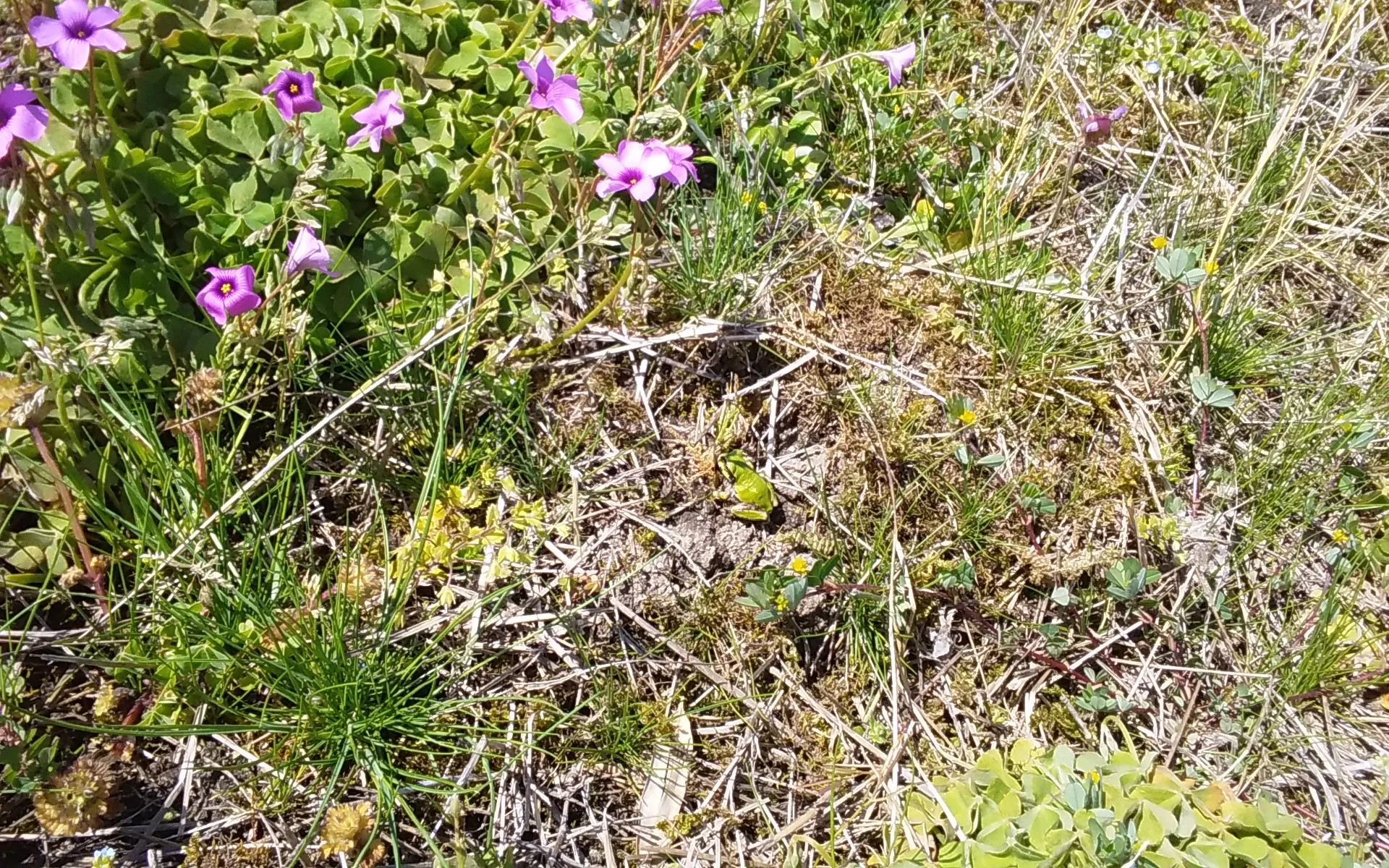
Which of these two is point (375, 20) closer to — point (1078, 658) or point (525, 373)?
point (525, 373)

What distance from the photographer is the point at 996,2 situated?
340cm

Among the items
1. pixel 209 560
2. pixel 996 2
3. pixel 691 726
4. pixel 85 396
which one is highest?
pixel 996 2

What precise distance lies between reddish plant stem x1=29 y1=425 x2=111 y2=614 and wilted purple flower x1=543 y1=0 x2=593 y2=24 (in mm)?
1418

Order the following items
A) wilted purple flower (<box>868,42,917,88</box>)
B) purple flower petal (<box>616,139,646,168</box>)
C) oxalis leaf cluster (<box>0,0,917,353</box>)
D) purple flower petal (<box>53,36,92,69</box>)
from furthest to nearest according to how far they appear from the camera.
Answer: wilted purple flower (<box>868,42,917,88</box>), purple flower petal (<box>616,139,646,168</box>), oxalis leaf cluster (<box>0,0,917,353</box>), purple flower petal (<box>53,36,92,69</box>)

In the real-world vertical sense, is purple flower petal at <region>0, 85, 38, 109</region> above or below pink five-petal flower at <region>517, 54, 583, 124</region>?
above

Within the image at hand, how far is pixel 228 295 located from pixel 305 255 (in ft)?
0.58

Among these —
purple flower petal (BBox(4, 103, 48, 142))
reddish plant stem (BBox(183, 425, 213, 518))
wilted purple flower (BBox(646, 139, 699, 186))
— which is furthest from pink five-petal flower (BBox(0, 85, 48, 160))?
wilted purple flower (BBox(646, 139, 699, 186))

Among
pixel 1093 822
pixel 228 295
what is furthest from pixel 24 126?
pixel 1093 822

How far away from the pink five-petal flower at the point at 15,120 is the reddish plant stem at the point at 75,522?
1.78 feet

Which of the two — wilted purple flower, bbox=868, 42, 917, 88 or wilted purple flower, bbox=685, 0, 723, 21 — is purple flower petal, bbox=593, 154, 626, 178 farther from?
wilted purple flower, bbox=868, 42, 917, 88

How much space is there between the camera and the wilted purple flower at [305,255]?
1.95 m

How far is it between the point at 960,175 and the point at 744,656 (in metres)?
1.73

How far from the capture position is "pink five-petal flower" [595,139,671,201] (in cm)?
208

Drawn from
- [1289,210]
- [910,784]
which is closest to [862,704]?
[910,784]
